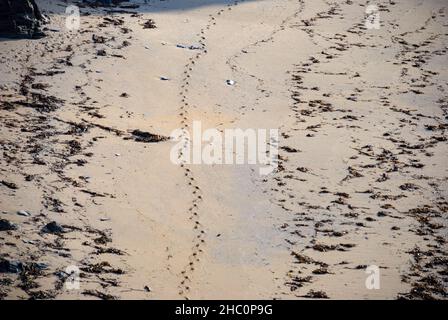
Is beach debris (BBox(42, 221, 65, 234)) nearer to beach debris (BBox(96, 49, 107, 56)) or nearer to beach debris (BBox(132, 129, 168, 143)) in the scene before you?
beach debris (BBox(132, 129, 168, 143))

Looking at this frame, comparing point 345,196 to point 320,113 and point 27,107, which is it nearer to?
point 320,113

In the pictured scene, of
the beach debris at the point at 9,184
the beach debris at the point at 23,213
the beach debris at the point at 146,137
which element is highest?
the beach debris at the point at 9,184

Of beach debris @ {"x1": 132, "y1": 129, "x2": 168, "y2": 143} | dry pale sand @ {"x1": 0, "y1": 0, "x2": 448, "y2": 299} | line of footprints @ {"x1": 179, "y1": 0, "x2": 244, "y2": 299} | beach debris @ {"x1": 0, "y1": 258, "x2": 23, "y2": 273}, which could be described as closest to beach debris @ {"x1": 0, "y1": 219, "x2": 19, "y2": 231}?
dry pale sand @ {"x1": 0, "y1": 0, "x2": 448, "y2": 299}

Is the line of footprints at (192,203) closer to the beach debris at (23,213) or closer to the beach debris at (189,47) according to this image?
the beach debris at (189,47)

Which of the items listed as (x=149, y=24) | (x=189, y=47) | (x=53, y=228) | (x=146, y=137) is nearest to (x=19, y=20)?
(x=149, y=24)

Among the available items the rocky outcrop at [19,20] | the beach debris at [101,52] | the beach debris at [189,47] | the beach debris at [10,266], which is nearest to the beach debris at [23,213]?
the beach debris at [10,266]

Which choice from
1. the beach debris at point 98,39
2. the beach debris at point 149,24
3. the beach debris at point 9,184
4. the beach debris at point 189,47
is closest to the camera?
the beach debris at point 9,184
